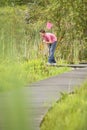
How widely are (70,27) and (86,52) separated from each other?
111 centimetres

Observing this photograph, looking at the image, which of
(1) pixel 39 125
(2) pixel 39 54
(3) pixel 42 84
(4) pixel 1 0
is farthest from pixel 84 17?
(4) pixel 1 0

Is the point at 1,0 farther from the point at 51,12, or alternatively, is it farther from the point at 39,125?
the point at 51,12

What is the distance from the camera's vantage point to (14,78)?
1.09 meters

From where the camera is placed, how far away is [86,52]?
1816 centimetres

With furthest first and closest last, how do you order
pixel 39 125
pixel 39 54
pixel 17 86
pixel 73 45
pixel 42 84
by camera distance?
1. pixel 73 45
2. pixel 39 54
3. pixel 42 84
4. pixel 39 125
5. pixel 17 86

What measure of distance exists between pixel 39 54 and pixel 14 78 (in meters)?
14.6

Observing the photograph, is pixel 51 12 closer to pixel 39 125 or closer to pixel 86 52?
pixel 86 52

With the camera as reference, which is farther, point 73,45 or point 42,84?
point 73,45

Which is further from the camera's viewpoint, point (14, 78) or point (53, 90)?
point (53, 90)

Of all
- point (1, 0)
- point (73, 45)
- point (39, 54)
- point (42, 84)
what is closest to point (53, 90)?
point (42, 84)

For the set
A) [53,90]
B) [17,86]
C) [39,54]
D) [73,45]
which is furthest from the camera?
[73,45]

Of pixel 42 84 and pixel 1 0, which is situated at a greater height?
pixel 1 0

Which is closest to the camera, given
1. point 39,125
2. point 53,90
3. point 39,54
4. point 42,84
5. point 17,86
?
point 17,86

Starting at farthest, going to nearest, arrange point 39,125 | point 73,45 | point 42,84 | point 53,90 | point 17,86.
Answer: point 73,45 → point 42,84 → point 53,90 → point 39,125 → point 17,86
